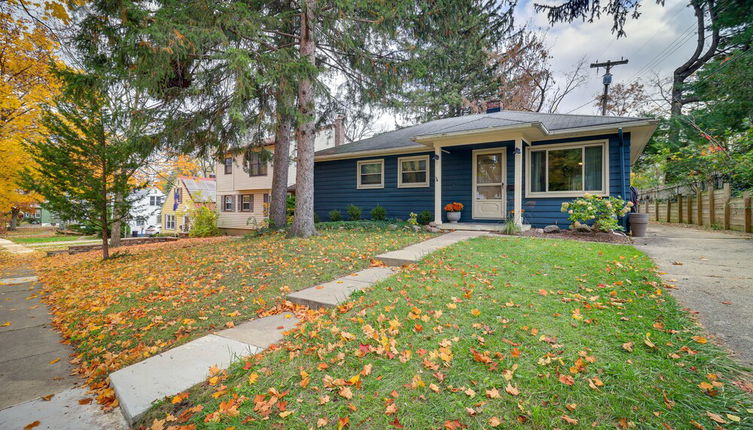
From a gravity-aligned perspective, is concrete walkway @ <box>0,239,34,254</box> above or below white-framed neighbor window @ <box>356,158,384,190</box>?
below

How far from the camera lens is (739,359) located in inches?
79.0

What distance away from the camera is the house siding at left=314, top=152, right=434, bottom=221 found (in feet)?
37.2

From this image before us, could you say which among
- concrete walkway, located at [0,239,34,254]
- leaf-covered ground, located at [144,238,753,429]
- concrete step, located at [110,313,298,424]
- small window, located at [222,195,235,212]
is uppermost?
small window, located at [222,195,235,212]

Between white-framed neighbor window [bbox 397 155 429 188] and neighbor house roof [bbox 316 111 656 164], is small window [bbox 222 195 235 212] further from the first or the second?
white-framed neighbor window [bbox 397 155 429 188]

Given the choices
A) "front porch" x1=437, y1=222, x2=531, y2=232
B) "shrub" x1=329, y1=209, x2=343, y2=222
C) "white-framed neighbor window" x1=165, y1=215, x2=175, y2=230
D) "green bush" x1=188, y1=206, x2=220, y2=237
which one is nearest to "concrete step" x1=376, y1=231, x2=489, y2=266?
"front porch" x1=437, y1=222, x2=531, y2=232

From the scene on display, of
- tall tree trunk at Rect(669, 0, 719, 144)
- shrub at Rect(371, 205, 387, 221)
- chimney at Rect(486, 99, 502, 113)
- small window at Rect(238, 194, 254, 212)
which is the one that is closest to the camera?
shrub at Rect(371, 205, 387, 221)

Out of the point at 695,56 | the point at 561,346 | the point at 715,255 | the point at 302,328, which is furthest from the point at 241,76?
the point at 695,56

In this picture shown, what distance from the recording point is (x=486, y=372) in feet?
6.56

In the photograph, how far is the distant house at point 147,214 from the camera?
316 inches

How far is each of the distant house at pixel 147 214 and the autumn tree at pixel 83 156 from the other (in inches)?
22.4

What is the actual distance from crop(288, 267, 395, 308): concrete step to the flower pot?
7.42 m

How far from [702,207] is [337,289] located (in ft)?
45.7

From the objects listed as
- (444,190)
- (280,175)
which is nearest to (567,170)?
(444,190)

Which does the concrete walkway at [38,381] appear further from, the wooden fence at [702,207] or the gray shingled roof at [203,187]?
the gray shingled roof at [203,187]
